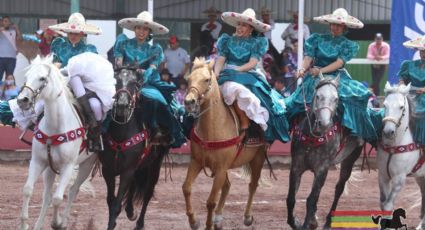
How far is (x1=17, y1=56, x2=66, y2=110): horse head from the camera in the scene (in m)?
10.8

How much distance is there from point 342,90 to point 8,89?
28.8 ft

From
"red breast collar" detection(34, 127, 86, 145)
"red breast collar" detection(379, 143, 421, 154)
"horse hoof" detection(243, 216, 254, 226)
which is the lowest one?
"horse hoof" detection(243, 216, 254, 226)

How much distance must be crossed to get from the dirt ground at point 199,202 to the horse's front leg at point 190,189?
1047 millimetres

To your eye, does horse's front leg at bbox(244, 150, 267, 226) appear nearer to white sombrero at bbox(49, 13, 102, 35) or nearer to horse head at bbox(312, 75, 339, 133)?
horse head at bbox(312, 75, 339, 133)

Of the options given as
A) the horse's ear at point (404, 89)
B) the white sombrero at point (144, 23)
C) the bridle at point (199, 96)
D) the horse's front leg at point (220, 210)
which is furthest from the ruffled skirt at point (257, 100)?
the horse's ear at point (404, 89)

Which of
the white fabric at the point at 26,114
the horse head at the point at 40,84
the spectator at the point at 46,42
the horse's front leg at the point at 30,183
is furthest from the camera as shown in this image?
the spectator at the point at 46,42

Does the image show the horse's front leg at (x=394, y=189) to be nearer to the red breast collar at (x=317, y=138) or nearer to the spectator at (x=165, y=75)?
the red breast collar at (x=317, y=138)

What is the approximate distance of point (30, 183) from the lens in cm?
1130

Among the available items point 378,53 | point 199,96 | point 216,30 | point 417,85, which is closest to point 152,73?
point 199,96

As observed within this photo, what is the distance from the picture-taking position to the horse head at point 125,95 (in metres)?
11.8

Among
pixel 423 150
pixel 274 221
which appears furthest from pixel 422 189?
pixel 274 221

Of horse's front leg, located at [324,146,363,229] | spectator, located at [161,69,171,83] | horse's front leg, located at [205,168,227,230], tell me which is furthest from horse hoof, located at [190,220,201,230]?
spectator, located at [161,69,171,83]

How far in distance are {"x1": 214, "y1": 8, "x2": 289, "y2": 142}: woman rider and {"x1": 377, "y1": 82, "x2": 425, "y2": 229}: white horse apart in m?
1.18

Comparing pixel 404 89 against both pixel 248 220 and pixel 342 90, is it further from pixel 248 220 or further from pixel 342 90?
A: pixel 248 220
